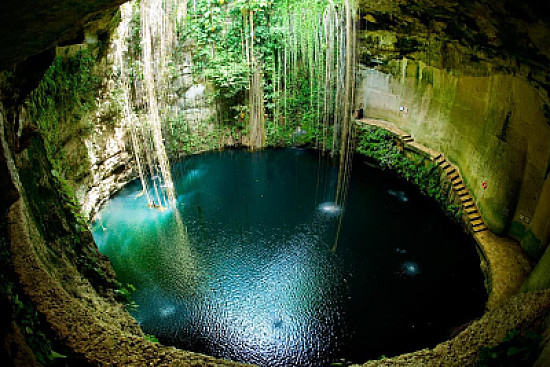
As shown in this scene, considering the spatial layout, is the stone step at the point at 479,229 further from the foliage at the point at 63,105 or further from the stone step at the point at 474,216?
the foliage at the point at 63,105

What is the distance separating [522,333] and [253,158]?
9314mm

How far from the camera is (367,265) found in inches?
282

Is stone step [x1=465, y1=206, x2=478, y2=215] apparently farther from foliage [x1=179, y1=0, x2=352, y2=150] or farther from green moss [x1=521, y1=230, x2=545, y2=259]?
foliage [x1=179, y1=0, x2=352, y2=150]

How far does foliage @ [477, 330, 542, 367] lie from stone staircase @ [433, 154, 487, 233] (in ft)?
15.1

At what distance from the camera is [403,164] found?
10297mm

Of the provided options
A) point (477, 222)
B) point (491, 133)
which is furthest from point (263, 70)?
point (477, 222)

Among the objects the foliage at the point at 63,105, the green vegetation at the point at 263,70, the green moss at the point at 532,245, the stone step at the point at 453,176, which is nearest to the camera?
the foliage at the point at 63,105

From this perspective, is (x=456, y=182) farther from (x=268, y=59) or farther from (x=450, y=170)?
(x=268, y=59)

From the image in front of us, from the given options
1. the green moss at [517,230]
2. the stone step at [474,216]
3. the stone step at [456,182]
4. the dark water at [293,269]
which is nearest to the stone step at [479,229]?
the stone step at [474,216]

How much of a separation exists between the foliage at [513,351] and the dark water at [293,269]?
7.69 ft

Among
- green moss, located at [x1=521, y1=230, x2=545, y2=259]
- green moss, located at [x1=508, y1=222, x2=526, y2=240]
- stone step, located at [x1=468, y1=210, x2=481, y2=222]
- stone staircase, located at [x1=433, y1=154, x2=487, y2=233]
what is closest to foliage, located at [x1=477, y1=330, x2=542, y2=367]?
green moss, located at [x1=521, y1=230, x2=545, y2=259]

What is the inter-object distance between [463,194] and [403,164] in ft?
7.37

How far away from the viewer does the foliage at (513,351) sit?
10.4 feet

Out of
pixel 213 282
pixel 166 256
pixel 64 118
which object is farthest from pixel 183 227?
pixel 64 118
